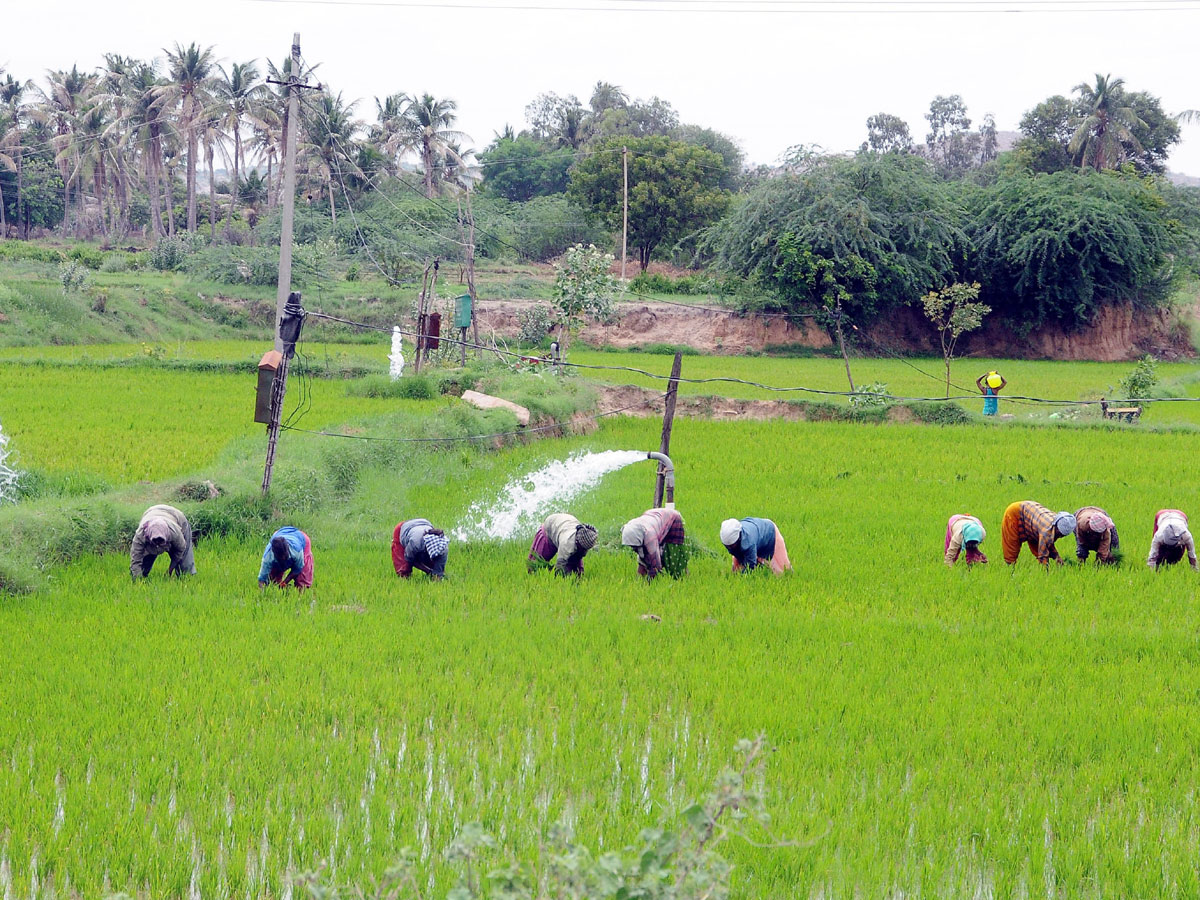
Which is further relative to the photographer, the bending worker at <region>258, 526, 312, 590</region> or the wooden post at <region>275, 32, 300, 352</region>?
the wooden post at <region>275, 32, 300, 352</region>

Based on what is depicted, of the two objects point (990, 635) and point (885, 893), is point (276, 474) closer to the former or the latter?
point (990, 635)

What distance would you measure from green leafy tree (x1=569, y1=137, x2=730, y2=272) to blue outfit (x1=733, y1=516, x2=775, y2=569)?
32.8 meters

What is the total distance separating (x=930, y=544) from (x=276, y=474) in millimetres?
5667

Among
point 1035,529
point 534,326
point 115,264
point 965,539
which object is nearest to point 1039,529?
point 1035,529

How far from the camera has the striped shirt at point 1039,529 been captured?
319 inches

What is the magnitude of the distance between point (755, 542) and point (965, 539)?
1693 mm

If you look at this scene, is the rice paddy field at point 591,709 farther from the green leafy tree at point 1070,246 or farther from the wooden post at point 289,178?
the green leafy tree at point 1070,246

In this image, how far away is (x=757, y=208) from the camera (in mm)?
30734

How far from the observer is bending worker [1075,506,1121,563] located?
26.2ft

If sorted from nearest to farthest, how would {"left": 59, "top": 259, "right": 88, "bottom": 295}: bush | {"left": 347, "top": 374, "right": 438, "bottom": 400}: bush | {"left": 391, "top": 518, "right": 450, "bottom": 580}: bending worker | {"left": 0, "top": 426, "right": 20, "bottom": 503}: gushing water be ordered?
1. {"left": 391, "top": 518, "right": 450, "bottom": 580}: bending worker
2. {"left": 0, "top": 426, "right": 20, "bottom": 503}: gushing water
3. {"left": 347, "top": 374, "right": 438, "bottom": 400}: bush
4. {"left": 59, "top": 259, "right": 88, "bottom": 295}: bush

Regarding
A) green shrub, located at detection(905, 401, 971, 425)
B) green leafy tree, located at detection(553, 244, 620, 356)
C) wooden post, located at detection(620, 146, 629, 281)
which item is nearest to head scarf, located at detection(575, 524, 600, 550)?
green shrub, located at detection(905, 401, 971, 425)

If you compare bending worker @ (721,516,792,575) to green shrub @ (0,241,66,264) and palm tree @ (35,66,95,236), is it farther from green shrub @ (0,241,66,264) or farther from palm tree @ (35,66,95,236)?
palm tree @ (35,66,95,236)

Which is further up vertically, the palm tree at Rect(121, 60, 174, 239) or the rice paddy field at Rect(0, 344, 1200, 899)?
the palm tree at Rect(121, 60, 174, 239)

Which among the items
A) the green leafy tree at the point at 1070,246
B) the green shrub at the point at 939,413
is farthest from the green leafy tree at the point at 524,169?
the green shrub at the point at 939,413
